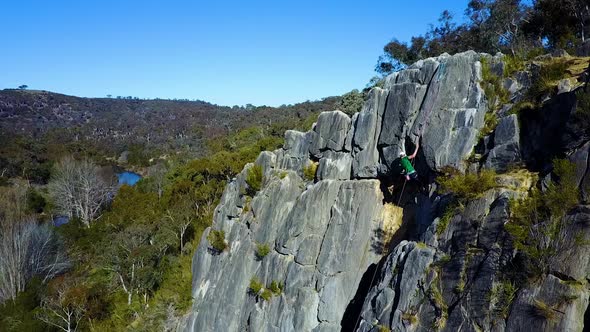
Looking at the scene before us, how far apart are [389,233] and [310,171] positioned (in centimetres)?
592

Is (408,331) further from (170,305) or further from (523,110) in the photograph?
(170,305)

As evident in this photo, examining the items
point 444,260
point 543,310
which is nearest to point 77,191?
point 444,260

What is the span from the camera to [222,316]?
21000mm

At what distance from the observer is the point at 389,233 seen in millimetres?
17828

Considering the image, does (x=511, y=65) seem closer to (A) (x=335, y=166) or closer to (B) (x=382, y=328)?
(A) (x=335, y=166)

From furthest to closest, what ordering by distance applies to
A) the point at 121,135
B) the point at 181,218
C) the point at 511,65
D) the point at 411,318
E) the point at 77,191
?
1. the point at 121,135
2. the point at 77,191
3. the point at 181,218
4. the point at 511,65
5. the point at 411,318

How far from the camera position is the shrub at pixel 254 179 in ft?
77.1

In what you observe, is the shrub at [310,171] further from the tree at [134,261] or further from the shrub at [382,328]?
the tree at [134,261]

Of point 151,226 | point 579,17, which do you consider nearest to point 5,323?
point 151,226

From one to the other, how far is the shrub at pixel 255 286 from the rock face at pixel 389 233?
12 centimetres

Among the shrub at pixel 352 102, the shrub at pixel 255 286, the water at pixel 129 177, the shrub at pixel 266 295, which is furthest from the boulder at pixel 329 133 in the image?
the water at pixel 129 177

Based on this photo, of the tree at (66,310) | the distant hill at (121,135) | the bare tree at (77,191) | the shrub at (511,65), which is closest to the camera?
the shrub at (511,65)

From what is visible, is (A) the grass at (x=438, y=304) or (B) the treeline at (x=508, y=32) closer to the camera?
(A) the grass at (x=438, y=304)

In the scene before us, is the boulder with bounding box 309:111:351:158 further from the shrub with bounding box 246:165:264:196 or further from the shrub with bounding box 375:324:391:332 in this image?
the shrub with bounding box 375:324:391:332
